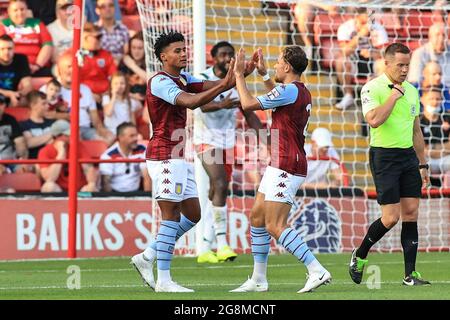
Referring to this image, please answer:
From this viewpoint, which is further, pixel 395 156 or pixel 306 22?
pixel 306 22

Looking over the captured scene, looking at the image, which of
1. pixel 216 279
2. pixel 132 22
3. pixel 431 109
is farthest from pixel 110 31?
→ pixel 216 279

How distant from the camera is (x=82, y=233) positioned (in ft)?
53.1

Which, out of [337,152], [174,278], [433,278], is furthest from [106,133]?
[433,278]

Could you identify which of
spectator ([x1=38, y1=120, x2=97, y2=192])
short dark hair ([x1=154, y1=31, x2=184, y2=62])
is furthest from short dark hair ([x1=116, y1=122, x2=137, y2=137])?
short dark hair ([x1=154, y1=31, x2=184, y2=62])

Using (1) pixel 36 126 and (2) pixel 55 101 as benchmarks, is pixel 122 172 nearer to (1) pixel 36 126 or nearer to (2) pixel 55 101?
(1) pixel 36 126

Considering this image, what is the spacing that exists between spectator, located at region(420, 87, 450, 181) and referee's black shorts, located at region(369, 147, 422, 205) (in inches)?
277

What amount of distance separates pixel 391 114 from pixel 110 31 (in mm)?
9033

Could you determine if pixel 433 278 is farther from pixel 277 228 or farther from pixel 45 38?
pixel 45 38

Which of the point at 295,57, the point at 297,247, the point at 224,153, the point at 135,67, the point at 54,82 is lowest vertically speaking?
the point at 297,247

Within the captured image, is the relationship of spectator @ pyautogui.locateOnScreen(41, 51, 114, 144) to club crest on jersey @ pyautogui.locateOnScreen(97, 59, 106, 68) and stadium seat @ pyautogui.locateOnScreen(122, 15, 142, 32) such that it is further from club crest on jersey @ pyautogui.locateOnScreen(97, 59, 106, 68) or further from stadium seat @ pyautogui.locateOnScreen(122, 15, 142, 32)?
stadium seat @ pyautogui.locateOnScreen(122, 15, 142, 32)

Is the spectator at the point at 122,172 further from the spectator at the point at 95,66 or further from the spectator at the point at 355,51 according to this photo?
the spectator at the point at 355,51

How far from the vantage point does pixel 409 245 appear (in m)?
10.9

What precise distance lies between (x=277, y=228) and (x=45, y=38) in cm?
964

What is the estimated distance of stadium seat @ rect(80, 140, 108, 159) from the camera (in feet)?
58.8
